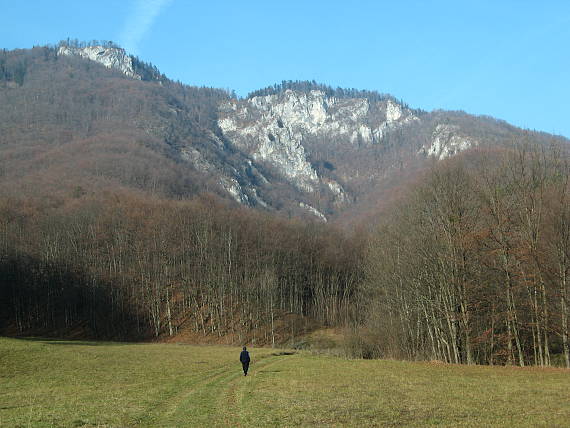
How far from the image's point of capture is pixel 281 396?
2336cm

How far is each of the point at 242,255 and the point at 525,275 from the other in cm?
7776

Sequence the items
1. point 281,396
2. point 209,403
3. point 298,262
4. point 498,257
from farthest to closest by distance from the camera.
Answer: point 298,262, point 498,257, point 281,396, point 209,403

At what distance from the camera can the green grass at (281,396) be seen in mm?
17844

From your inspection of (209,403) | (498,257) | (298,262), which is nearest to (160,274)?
(298,262)

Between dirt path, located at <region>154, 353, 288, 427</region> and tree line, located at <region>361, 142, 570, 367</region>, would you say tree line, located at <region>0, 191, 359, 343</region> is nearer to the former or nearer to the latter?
tree line, located at <region>361, 142, 570, 367</region>

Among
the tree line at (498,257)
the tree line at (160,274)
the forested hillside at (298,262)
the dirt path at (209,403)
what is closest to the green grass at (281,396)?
the dirt path at (209,403)

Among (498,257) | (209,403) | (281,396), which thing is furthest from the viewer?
(498,257)

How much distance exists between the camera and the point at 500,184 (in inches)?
1747

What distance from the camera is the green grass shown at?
17844 mm

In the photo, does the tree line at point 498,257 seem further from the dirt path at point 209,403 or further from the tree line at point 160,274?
the tree line at point 160,274

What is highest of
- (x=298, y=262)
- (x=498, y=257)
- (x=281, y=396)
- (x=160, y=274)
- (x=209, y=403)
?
(x=298, y=262)

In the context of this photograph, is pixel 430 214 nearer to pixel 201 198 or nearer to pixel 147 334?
pixel 147 334

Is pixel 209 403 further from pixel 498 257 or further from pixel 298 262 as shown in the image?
pixel 298 262

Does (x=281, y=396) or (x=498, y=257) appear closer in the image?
(x=281, y=396)
